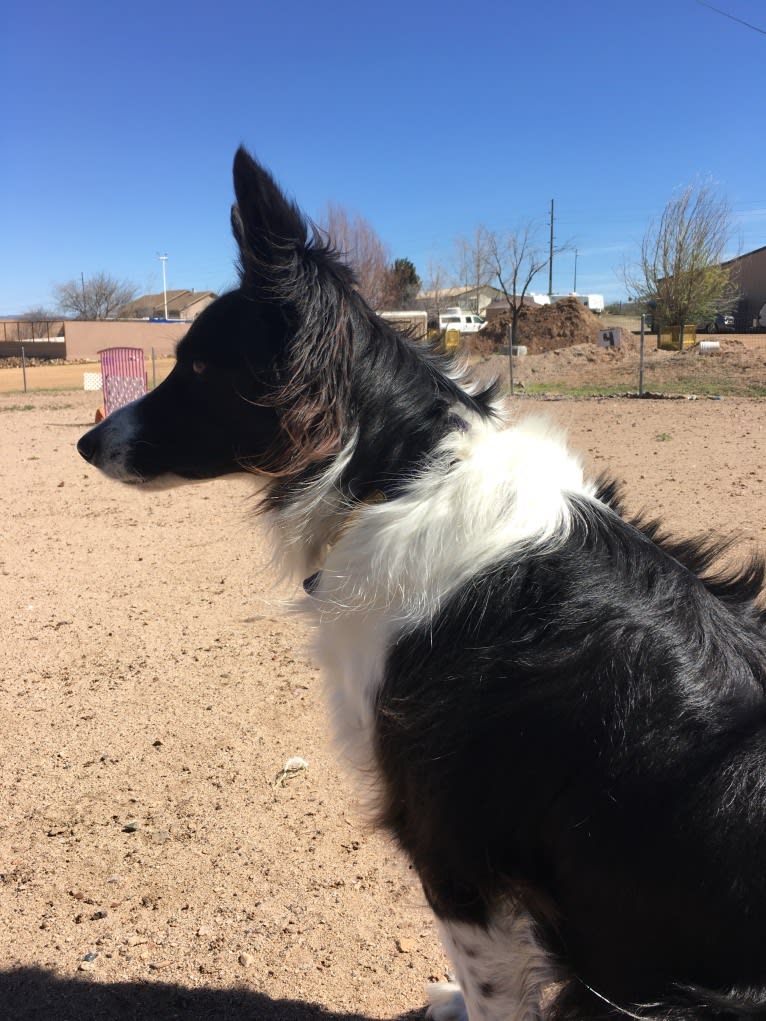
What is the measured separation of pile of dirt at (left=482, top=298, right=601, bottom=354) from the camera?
1494 inches

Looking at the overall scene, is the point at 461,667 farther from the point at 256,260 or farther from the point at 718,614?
the point at 256,260

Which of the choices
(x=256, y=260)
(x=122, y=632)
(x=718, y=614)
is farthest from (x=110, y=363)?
(x=718, y=614)

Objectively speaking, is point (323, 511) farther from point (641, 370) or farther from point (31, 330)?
point (31, 330)

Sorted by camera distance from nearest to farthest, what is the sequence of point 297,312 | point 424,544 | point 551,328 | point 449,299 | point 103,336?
point 424,544, point 297,312, point 551,328, point 103,336, point 449,299

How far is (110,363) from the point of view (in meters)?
14.5

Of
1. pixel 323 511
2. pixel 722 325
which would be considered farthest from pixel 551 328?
pixel 323 511

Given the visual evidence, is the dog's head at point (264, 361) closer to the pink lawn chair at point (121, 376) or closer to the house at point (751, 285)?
the pink lawn chair at point (121, 376)

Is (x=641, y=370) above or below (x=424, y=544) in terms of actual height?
above

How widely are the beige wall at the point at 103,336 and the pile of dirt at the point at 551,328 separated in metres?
21.7

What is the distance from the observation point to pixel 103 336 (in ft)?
169

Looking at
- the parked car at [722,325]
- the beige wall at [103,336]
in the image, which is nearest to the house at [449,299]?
the parked car at [722,325]

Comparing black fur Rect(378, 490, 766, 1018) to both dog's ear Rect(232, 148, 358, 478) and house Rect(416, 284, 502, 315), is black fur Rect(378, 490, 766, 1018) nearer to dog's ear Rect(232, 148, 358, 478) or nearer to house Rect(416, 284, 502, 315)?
dog's ear Rect(232, 148, 358, 478)

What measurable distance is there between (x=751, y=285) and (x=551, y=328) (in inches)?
1155

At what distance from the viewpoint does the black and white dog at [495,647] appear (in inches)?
62.0
